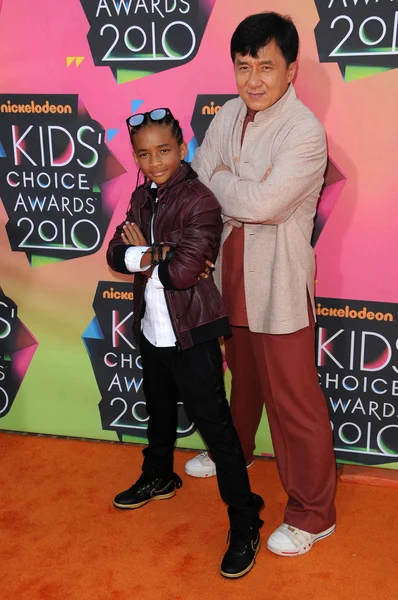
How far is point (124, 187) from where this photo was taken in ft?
10.3

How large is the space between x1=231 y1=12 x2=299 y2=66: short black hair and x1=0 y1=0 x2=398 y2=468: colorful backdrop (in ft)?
1.60

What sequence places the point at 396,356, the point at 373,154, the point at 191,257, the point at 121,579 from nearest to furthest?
the point at 191,257, the point at 121,579, the point at 373,154, the point at 396,356

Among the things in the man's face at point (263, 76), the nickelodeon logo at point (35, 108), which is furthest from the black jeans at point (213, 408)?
the nickelodeon logo at point (35, 108)

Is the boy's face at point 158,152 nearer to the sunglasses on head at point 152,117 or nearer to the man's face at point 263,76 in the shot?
the sunglasses on head at point 152,117

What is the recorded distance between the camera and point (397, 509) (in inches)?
113

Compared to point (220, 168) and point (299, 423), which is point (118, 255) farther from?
point (299, 423)

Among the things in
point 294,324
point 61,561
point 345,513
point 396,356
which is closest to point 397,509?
point 345,513

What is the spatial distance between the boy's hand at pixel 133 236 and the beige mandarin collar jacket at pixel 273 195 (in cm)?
30

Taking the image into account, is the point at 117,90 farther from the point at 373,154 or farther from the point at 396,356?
the point at 396,356

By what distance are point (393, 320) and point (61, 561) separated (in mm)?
1624

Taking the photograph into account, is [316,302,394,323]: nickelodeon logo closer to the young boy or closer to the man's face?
the young boy

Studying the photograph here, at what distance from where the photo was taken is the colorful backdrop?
2.78 metres

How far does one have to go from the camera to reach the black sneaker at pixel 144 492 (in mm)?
2891

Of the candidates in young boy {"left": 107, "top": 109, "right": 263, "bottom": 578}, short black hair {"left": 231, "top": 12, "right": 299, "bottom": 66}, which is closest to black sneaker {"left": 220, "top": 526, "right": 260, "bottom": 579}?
young boy {"left": 107, "top": 109, "right": 263, "bottom": 578}
